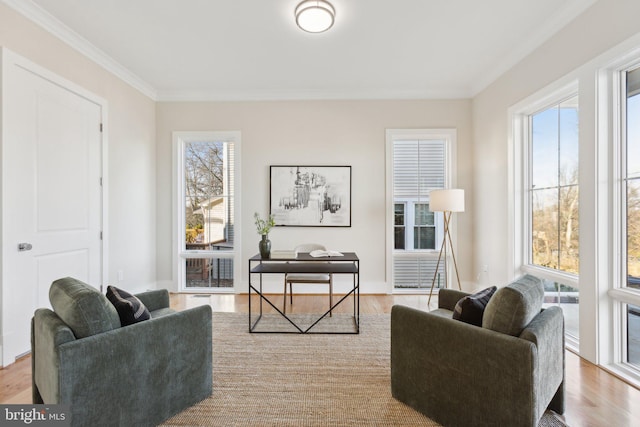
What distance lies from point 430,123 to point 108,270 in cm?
453

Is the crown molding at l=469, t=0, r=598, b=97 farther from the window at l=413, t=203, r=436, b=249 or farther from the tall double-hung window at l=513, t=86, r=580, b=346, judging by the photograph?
the window at l=413, t=203, r=436, b=249

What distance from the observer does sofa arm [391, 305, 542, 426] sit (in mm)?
1340

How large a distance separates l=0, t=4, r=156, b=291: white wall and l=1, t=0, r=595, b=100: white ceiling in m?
0.17

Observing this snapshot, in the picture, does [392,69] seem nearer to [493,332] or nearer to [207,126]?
[207,126]

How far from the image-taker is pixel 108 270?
134 inches

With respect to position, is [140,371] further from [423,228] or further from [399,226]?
[423,228]

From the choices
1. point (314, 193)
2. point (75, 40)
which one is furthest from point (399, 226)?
point (75, 40)

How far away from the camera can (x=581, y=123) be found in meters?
2.37

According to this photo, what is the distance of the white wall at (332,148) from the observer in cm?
423

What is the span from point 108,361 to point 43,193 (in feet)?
6.86

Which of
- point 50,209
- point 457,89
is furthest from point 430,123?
point 50,209

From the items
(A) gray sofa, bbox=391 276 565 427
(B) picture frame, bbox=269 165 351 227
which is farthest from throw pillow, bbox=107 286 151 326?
(B) picture frame, bbox=269 165 351 227

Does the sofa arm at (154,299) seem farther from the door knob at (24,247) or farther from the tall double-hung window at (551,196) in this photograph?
the tall double-hung window at (551,196)

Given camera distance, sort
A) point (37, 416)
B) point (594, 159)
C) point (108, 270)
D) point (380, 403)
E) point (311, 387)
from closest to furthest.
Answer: point (37, 416) → point (380, 403) → point (311, 387) → point (594, 159) → point (108, 270)
